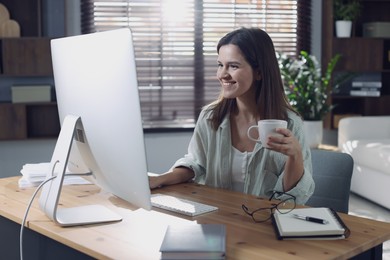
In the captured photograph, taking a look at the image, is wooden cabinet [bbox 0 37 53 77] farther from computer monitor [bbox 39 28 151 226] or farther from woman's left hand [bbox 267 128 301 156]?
woman's left hand [bbox 267 128 301 156]

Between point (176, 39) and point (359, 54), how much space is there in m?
1.64

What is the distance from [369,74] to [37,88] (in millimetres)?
3016

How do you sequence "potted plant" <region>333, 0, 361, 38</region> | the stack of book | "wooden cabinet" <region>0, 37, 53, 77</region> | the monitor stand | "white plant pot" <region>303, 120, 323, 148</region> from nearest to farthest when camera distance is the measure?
the monitor stand
"wooden cabinet" <region>0, 37, 53, 77</region>
"white plant pot" <region>303, 120, 323, 148</region>
"potted plant" <region>333, 0, 361, 38</region>
the stack of book

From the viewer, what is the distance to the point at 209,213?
1.45m

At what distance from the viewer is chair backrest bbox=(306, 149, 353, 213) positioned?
5.86ft

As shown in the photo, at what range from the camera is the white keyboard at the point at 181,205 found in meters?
1.45

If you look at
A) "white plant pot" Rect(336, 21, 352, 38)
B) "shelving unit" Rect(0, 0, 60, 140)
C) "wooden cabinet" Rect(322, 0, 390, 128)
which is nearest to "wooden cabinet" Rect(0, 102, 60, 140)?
"shelving unit" Rect(0, 0, 60, 140)

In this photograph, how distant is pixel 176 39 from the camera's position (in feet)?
14.6

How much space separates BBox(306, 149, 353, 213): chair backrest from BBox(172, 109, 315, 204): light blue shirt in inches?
3.5

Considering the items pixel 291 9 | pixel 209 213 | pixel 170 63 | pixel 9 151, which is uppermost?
pixel 291 9

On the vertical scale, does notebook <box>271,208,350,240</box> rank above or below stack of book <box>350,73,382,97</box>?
below

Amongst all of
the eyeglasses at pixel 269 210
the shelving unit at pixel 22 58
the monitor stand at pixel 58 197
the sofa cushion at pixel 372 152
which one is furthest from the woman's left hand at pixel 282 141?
the shelving unit at pixel 22 58

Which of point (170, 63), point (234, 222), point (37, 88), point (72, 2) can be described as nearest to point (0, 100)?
→ point (37, 88)

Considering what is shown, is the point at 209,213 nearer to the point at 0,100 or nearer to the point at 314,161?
the point at 314,161
